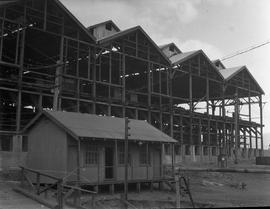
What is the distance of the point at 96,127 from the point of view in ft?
84.8

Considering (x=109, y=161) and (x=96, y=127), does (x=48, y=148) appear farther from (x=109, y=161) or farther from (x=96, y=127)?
(x=109, y=161)

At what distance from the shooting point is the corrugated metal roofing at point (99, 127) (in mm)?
24203

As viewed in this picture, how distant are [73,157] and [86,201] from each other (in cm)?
296

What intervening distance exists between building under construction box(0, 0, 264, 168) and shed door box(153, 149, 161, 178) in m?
2.18

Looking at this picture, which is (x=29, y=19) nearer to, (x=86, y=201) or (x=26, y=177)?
(x=26, y=177)

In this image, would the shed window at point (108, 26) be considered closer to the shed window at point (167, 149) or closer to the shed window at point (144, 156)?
the shed window at point (167, 149)

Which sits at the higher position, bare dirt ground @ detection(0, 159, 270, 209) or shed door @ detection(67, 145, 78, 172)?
shed door @ detection(67, 145, 78, 172)

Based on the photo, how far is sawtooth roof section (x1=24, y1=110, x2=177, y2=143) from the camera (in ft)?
78.9

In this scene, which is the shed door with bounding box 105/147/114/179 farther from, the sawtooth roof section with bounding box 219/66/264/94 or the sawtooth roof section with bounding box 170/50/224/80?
the sawtooth roof section with bounding box 219/66/264/94

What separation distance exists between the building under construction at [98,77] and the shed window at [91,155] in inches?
186

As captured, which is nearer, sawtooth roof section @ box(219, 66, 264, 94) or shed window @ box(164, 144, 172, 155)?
shed window @ box(164, 144, 172, 155)

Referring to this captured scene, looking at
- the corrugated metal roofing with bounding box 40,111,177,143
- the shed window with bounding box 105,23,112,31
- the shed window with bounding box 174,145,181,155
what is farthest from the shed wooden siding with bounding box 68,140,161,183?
the shed window with bounding box 174,145,181,155

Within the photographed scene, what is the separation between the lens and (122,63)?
141 ft

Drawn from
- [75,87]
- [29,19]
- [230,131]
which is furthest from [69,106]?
[230,131]
